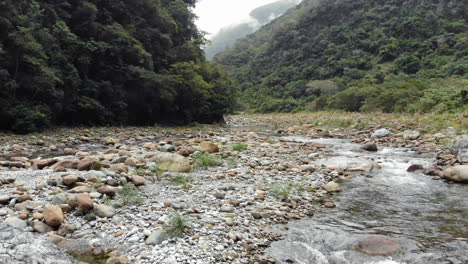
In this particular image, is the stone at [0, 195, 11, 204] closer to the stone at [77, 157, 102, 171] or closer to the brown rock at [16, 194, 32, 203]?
the brown rock at [16, 194, 32, 203]

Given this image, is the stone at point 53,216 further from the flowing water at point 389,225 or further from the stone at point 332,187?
the stone at point 332,187

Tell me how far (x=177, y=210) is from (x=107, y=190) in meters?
1.53

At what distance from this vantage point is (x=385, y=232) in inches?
193

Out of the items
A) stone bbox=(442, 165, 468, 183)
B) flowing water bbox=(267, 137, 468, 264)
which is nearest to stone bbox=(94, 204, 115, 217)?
flowing water bbox=(267, 137, 468, 264)

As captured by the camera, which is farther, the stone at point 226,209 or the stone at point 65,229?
the stone at point 226,209

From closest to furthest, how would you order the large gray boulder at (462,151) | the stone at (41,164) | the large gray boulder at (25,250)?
the large gray boulder at (25,250)
the stone at (41,164)
the large gray boulder at (462,151)

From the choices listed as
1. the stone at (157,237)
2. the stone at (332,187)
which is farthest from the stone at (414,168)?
the stone at (157,237)

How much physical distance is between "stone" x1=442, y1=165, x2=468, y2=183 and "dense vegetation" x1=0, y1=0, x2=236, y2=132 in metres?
17.5

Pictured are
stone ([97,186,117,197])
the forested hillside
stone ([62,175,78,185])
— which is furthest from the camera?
the forested hillside

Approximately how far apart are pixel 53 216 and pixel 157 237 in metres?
1.69

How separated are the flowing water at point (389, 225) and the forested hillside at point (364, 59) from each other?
53.8 ft

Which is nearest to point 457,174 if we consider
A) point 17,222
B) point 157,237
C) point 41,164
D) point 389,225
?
point 389,225

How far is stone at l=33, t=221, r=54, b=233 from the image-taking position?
13.6 feet

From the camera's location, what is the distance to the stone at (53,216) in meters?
4.31
